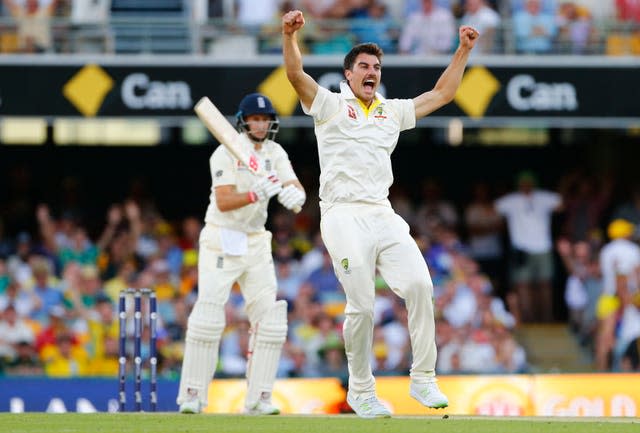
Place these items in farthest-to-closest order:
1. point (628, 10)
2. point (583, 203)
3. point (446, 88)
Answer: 1. point (583, 203)
2. point (628, 10)
3. point (446, 88)

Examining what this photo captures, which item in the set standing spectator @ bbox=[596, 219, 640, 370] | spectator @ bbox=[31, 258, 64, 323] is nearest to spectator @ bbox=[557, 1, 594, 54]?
standing spectator @ bbox=[596, 219, 640, 370]

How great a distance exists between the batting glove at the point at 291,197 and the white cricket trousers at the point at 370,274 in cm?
70

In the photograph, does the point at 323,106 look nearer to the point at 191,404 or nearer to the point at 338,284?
the point at 191,404

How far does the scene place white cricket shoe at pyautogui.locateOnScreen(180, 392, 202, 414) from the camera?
10.5m

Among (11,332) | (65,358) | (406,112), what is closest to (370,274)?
(406,112)

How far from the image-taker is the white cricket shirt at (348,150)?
9.25 metres

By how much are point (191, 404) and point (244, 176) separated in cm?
159

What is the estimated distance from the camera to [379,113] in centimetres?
943

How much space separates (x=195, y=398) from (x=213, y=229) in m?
1.16

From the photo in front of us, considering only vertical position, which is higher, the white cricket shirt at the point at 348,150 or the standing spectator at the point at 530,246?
the white cricket shirt at the point at 348,150

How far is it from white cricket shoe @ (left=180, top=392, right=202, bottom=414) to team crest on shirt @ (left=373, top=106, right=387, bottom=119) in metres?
2.50

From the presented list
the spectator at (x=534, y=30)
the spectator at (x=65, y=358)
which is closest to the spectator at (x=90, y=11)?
the spectator at (x=65, y=358)

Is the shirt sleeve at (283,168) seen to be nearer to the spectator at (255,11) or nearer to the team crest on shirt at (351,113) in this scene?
the team crest on shirt at (351,113)

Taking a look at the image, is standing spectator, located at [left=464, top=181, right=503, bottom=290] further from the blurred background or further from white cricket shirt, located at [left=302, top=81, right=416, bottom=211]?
white cricket shirt, located at [left=302, top=81, right=416, bottom=211]
